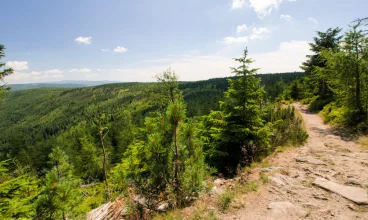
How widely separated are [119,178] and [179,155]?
1618 mm

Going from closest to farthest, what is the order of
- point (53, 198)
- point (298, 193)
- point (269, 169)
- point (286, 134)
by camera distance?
point (53, 198)
point (298, 193)
point (269, 169)
point (286, 134)

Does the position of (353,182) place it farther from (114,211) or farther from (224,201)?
(114,211)

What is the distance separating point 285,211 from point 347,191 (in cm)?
198

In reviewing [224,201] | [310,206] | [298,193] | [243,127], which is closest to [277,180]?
[298,193]

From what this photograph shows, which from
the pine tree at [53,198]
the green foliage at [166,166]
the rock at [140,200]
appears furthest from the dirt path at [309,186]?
the pine tree at [53,198]

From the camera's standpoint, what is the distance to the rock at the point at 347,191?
4456 millimetres

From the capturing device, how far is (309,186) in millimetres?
5367

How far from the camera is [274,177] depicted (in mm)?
6043

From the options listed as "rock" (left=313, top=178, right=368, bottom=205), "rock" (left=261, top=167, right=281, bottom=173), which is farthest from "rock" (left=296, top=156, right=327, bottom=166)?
"rock" (left=313, top=178, right=368, bottom=205)

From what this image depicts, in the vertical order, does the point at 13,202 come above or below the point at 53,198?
below

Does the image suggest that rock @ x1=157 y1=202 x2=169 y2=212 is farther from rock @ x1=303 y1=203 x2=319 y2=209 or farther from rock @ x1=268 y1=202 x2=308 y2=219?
rock @ x1=303 y1=203 x2=319 y2=209

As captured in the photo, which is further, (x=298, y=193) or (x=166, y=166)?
(x=298, y=193)

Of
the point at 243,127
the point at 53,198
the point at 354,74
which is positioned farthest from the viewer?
the point at 354,74

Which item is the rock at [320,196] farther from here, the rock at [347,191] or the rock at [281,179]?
the rock at [281,179]
